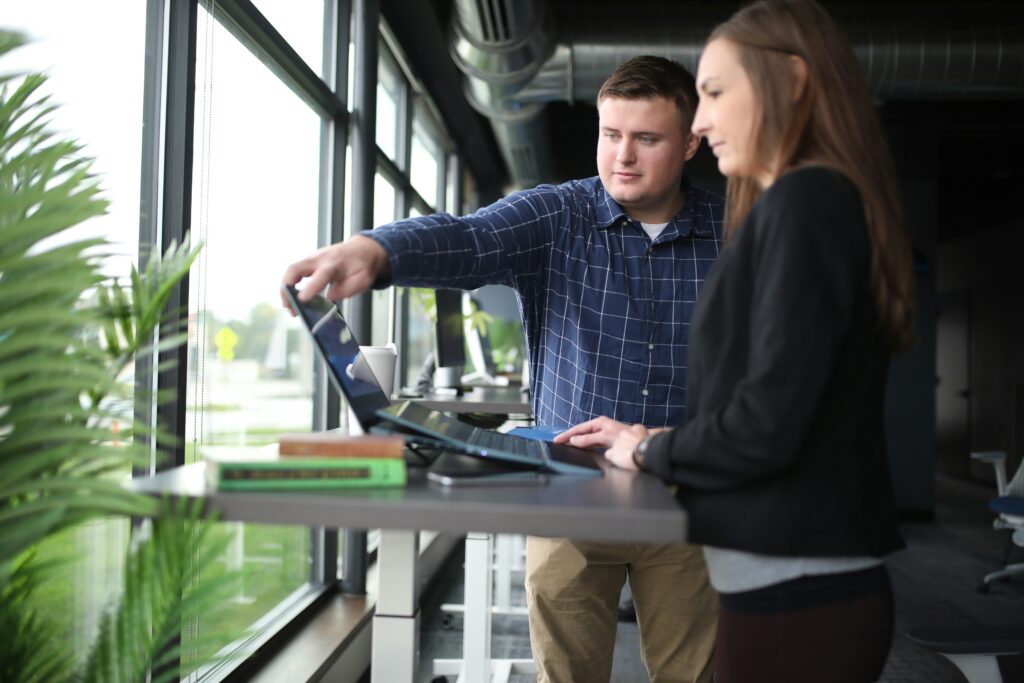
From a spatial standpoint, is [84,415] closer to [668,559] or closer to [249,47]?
[668,559]

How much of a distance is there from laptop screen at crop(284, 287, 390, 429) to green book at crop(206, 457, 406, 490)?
0.14m

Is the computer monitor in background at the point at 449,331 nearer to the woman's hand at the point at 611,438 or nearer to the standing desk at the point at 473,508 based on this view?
the woman's hand at the point at 611,438

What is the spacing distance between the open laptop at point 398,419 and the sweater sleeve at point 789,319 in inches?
9.4

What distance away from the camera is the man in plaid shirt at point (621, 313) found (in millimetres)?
1654

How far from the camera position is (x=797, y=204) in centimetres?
95

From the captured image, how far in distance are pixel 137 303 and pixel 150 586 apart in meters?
0.35

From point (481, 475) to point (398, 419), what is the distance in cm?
16

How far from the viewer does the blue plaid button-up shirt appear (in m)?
1.68

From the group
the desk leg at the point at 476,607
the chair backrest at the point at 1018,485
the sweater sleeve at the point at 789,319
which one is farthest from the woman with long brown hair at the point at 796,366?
the chair backrest at the point at 1018,485

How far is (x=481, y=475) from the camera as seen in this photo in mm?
1069

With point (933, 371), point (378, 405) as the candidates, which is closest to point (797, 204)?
point (378, 405)

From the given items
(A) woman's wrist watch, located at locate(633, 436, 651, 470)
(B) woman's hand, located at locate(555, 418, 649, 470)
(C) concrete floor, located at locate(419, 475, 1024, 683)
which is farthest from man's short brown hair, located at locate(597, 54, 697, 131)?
(C) concrete floor, located at locate(419, 475, 1024, 683)

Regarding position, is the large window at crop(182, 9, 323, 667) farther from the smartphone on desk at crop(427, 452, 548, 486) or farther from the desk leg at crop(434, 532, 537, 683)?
the smartphone on desk at crop(427, 452, 548, 486)

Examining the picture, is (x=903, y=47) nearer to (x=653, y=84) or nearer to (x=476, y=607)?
(x=653, y=84)
